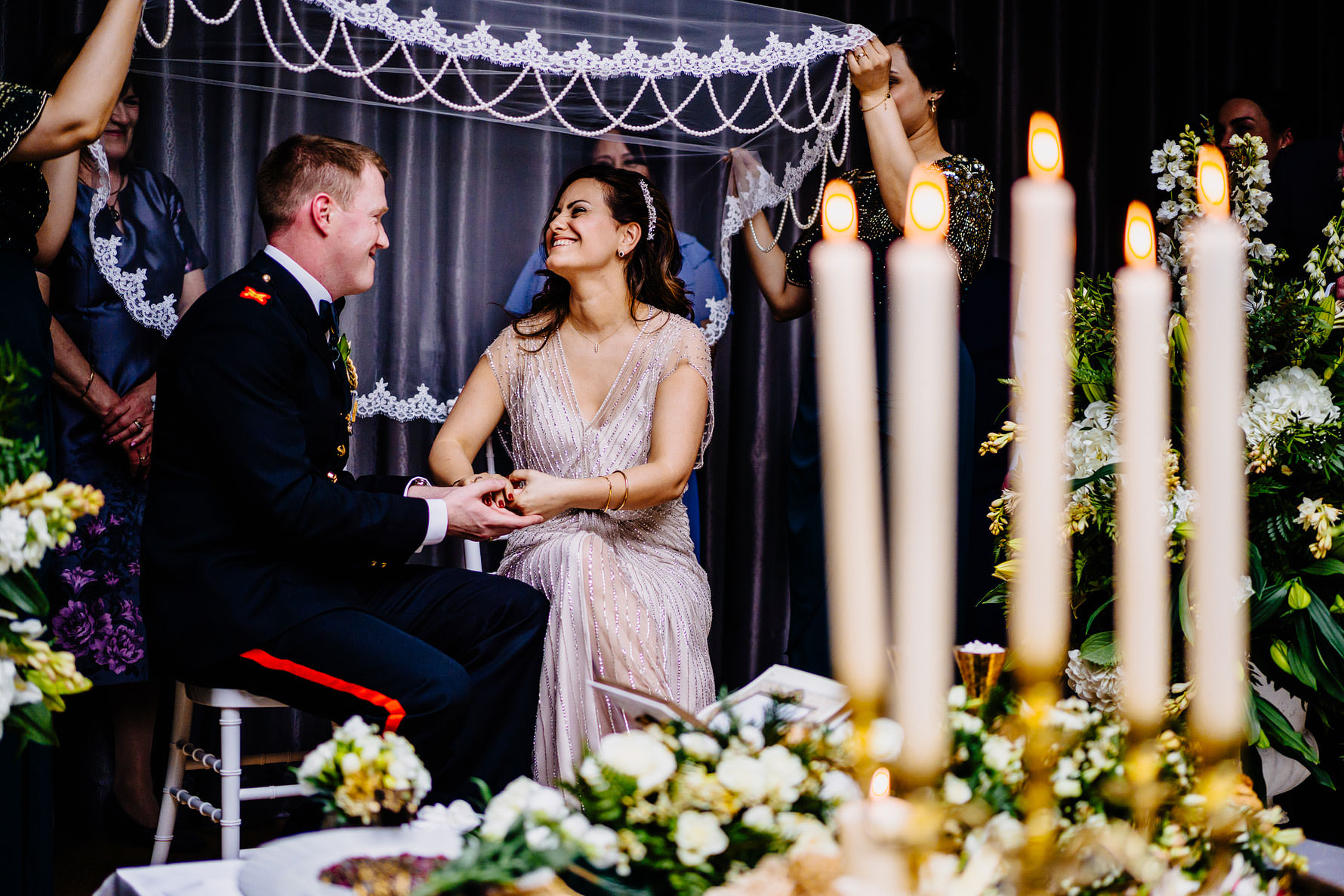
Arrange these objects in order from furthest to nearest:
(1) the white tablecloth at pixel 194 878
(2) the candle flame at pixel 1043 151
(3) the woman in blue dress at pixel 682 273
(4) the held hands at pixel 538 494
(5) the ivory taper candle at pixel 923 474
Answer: (3) the woman in blue dress at pixel 682 273, (4) the held hands at pixel 538 494, (1) the white tablecloth at pixel 194 878, (2) the candle flame at pixel 1043 151, (5) the ivory taper candle at pixel 923 474

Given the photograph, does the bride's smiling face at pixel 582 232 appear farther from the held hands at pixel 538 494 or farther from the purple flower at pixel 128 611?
the purple flower at pixel 128 611

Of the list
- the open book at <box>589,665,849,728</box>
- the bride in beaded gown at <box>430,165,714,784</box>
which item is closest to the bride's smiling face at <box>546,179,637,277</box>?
the bride in beaded gown at <box>430,165,714,784</box>

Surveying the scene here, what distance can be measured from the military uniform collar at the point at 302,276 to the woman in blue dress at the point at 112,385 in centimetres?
56

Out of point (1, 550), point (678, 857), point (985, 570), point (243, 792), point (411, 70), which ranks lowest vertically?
point (243, 792)

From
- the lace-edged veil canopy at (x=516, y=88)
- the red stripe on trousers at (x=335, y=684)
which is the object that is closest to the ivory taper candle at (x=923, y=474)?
the red stripe on trousers at (x=335, y=684)

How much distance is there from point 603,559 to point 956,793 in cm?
156

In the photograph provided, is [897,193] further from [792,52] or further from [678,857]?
[678,857]

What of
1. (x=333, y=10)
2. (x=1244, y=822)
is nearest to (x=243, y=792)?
(x=333, y=10)

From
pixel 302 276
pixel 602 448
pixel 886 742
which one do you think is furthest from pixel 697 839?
pixel 602 448

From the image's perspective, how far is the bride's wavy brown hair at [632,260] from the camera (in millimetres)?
2613

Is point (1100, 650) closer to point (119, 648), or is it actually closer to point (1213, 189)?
point (1213, 189)

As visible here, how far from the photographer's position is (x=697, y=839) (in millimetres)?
732

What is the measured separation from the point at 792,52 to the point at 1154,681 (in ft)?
7.34

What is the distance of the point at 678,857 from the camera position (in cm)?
75
